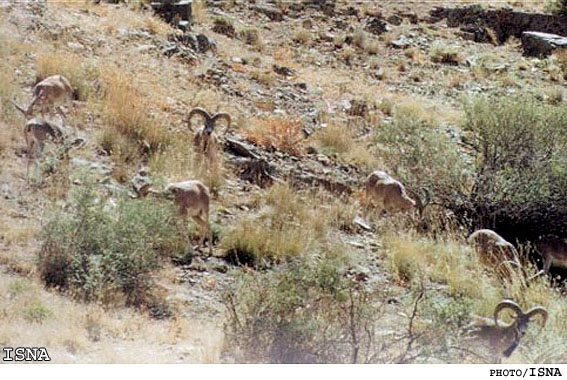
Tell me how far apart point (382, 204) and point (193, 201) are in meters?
2.89

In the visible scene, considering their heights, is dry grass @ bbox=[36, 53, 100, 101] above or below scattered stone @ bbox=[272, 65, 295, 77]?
above

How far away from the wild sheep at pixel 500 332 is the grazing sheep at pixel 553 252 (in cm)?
293

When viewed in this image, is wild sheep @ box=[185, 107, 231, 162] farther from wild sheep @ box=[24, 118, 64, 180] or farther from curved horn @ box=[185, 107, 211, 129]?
wild sheep @ box=[24, 118, 64, 180]

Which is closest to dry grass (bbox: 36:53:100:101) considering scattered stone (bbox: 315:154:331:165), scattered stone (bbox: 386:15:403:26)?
scattered stone (bbox: 315:154:331:165)

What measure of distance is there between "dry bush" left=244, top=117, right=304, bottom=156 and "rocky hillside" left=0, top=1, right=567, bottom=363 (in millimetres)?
39

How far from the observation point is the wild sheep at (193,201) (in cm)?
779

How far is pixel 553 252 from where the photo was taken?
8.77 metres

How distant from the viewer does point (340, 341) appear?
18.3 feet

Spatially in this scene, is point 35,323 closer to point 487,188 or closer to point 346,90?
point 487,188

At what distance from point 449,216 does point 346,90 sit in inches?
236

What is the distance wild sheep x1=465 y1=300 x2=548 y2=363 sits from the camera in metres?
5.58

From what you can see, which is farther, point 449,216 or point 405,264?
point 449,216

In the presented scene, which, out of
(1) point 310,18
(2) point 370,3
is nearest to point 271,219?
(1) point 310,18

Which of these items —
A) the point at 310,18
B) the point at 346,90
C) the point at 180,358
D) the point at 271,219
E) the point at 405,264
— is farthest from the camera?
the point at 310,18
